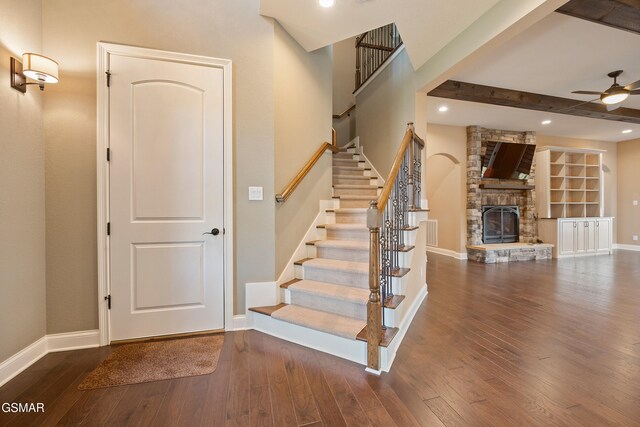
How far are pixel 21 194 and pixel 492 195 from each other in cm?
778

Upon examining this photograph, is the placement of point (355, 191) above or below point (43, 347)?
above

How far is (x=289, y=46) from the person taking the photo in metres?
3.05

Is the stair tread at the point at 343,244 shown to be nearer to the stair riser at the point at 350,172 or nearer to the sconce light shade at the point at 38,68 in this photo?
the stair riser at the point at 350,172

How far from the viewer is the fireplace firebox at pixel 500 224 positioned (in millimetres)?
6594

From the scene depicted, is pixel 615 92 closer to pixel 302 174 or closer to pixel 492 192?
pixel 492 192

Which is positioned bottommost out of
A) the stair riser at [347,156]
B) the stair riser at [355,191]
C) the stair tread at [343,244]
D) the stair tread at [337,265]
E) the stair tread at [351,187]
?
the stair tread at [337,265]

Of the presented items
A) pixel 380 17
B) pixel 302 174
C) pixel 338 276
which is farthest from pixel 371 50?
pixel 338 276

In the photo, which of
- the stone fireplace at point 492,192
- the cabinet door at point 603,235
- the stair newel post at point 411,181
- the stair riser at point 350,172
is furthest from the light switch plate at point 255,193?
the cabinet door at point 603,235

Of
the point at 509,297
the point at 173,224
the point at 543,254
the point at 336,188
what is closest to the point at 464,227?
the point at 543,254

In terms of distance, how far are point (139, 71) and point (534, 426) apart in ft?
12.3

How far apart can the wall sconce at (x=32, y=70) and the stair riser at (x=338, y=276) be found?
2.62 metres

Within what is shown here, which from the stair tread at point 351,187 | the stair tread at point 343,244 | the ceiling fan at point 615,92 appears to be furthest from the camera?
the stair tread at point 351,187

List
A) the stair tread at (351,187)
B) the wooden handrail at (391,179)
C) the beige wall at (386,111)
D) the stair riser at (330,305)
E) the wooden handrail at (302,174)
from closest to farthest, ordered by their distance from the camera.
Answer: the wooden handrail at (391,179) → the stair riser at (330,305) → the wooden handrail at (302,174) → the beige wall at (386,111) → the stair tread at (351,187)

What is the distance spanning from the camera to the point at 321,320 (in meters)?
2.42
